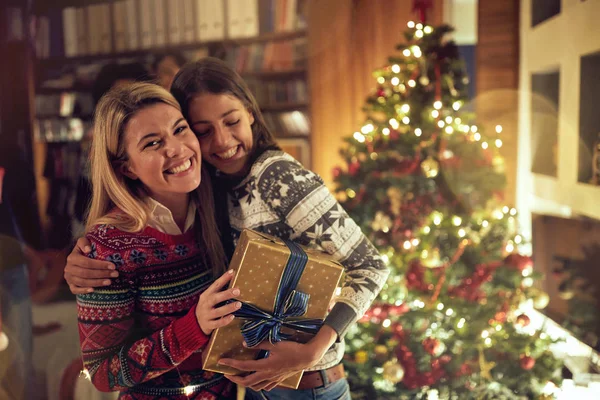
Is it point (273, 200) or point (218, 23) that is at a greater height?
point (218, 23)

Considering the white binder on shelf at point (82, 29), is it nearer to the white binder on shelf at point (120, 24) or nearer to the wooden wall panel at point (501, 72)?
the white binder on shelf at point (120, 24)

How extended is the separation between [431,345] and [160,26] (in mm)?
1888

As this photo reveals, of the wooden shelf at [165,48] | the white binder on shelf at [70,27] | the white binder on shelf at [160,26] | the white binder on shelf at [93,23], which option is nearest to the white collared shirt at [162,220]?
the wooden shelf at [165,48]

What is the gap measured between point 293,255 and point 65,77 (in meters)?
2.29

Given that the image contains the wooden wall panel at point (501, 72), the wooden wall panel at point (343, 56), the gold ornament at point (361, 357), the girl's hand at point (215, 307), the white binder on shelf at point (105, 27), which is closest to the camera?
the girl's hand at point (215, 307)

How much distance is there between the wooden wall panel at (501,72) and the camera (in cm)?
285

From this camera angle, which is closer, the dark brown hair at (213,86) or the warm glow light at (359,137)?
the dark brown hair at (213,86)

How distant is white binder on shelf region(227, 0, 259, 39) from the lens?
2457mm

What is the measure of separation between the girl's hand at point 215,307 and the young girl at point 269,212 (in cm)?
11

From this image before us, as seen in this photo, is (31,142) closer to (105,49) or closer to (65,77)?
(65,77)

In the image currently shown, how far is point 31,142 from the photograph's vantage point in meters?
2.86

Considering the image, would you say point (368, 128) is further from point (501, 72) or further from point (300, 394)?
point (300, 394)

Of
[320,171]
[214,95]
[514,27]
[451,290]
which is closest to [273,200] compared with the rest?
[214,95]

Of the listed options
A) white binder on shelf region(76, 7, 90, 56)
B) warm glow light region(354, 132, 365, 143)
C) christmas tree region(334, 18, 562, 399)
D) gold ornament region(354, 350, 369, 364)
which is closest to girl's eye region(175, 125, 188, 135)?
christmas tree region(334, 18, 562, 399)
